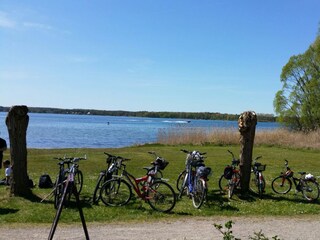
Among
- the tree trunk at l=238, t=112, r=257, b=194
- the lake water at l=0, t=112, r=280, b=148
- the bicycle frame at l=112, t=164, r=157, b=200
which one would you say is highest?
the tree trunk at l=238, t=112, r=257, b=194

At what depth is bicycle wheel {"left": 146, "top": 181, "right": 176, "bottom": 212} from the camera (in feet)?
31.1

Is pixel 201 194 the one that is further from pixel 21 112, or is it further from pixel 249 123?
pixel 21 112

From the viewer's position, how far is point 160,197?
9570 millimetres

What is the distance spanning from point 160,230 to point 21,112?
505cm

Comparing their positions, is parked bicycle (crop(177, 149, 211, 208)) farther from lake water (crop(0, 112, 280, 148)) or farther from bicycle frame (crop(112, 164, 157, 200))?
lake water (crop(0, 112, 280, 148))

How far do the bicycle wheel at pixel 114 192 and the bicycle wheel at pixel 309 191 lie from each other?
4932mm

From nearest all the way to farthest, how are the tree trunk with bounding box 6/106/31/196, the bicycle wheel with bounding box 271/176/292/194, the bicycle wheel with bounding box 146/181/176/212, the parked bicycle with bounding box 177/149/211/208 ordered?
the bicycle wheel with bounding box 146/181/176/212, the parked bicycle with bounding box 177/149/211/208, the tree trunk with bounding box 6/106/31/196, the bicycle wheel with bounding box 271/176/292/194

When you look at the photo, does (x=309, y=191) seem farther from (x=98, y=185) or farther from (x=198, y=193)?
(x=98, y=185)

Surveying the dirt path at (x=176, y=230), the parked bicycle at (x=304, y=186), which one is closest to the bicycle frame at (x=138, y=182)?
the dirt path at (x=176, y=230)

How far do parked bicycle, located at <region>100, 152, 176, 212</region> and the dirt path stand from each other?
0.81 m

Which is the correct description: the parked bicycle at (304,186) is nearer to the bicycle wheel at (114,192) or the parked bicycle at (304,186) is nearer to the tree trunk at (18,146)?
the bicycle wheel at (114,192)

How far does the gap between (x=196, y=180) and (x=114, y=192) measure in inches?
78.2

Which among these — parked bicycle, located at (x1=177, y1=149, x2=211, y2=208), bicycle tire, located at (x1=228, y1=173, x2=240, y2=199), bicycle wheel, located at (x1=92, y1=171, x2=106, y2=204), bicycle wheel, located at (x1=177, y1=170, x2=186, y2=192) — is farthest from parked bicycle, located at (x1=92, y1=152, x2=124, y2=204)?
bicycle tire, located at (x1=228, y1=173, x2=240, y2=199)

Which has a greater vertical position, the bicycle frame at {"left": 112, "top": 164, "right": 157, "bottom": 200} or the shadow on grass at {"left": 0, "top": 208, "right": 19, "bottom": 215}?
the bicycle frame at {"left": 112, "top": 164, "right": 157, "bottom": 200}
